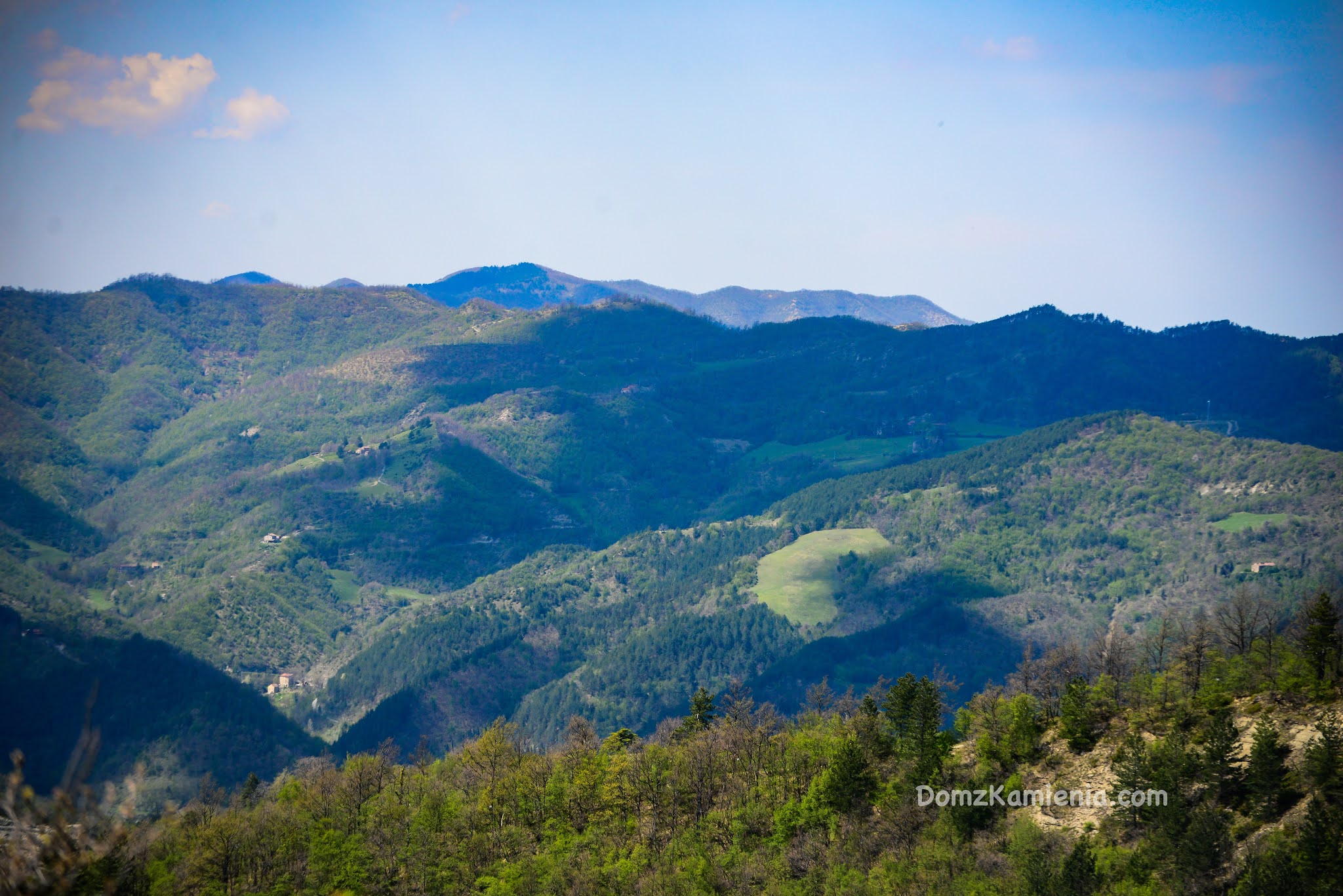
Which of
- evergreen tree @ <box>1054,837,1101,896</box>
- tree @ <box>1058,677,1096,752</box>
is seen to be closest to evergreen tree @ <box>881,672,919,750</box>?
tree @ <box>1058,677,1096,752</box>

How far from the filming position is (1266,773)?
79188mm

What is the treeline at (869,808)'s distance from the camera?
79562 millimetres

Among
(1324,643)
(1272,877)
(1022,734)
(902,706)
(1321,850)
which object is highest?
(1324,643)

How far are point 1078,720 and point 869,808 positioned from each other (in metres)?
22.7

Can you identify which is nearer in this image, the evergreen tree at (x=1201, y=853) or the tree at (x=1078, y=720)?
the evergreen tree at (x=1201, y=853)

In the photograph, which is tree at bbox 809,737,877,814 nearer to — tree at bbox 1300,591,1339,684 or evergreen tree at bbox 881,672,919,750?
evergreen tree at bbox 881,672,919,750

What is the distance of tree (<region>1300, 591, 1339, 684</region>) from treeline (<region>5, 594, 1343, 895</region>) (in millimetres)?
238

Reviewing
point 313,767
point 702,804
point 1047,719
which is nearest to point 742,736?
point 702,804

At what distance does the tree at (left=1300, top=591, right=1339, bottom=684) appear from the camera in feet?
300

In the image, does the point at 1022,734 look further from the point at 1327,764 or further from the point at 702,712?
the point at 702,712

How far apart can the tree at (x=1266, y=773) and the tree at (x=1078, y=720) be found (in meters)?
17.4

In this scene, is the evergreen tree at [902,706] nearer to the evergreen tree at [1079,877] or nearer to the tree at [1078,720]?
the tree at [1078,720]

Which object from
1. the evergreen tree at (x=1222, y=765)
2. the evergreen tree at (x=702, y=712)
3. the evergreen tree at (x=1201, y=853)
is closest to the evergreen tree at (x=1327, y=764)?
the evergreen tree at (x=1222, y=765)

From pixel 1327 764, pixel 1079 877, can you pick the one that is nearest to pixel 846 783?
pixel 1079 877
